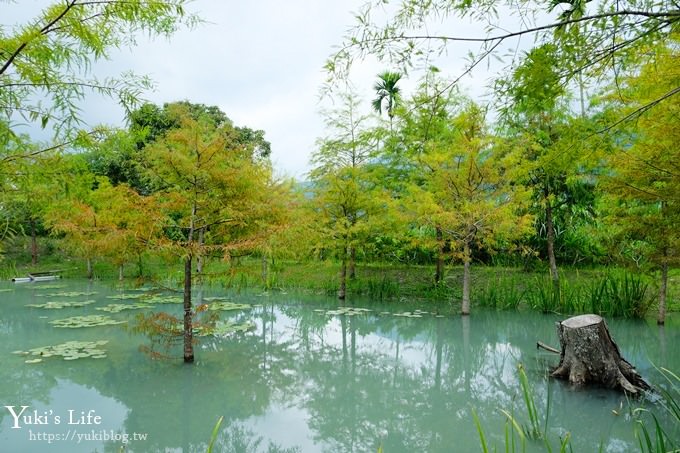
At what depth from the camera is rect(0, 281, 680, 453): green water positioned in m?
3.58

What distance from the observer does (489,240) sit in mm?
8844

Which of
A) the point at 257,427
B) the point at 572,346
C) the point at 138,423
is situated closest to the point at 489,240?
the point at 572,346

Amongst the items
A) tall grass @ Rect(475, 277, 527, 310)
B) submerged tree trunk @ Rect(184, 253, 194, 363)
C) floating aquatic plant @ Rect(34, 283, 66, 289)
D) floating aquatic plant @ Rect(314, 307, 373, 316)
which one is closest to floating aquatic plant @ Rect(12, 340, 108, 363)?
submerged tree trunk @ Rect(184, 253, 194, 363)

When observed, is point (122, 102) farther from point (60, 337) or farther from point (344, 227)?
point (344, 227)

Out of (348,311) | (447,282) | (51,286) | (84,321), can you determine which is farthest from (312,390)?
(51,286)

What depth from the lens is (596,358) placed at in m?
4.60

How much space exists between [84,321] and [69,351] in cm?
214

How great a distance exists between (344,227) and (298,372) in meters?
5.36

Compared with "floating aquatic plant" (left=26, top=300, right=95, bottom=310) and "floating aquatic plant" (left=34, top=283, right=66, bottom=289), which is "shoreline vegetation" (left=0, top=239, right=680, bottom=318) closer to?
"floating aquatic plant" (left=26, top=300, right=95, bottom=310)

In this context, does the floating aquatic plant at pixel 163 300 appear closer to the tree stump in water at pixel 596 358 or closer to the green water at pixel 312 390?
the green water at pixel 312 390

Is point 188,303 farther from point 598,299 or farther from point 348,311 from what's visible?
point 598,299

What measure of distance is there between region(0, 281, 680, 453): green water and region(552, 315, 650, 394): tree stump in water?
186 mm

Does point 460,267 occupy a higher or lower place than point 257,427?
higher

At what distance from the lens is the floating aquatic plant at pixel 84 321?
760cm
